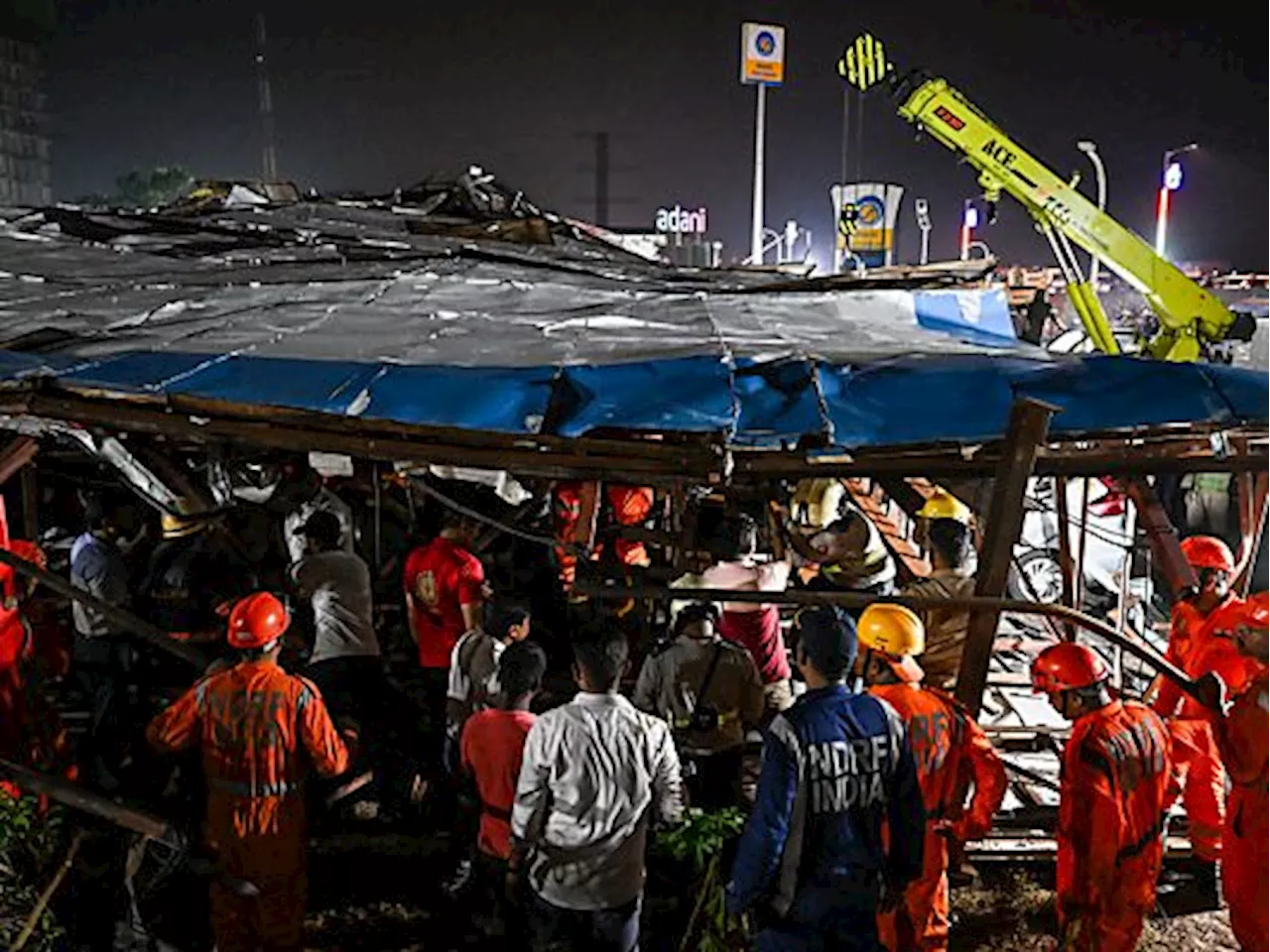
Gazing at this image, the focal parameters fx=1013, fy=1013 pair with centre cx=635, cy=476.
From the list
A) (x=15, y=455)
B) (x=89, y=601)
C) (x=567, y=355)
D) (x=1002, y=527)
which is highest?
(x=567, y=355)

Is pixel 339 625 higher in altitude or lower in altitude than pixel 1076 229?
lower

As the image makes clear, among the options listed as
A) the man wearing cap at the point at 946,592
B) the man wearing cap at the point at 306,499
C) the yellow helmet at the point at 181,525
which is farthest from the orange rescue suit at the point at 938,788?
the yellow helmet at the point at 181,525

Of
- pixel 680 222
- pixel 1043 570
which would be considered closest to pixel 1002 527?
pixel 1043 570

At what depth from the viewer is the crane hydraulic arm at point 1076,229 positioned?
45.1 feet

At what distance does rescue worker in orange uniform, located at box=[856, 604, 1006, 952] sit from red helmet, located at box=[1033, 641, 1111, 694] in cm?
43

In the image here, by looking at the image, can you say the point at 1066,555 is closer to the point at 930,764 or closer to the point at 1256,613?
the point at 1256,613

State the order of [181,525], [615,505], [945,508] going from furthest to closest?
[615,505]
[945,508]
[181,525]

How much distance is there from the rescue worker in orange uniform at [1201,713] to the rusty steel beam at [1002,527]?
1.51 m

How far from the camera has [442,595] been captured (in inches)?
287

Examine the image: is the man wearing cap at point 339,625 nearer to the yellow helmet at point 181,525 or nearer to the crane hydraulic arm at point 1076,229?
the yellow helmet at point 181,525

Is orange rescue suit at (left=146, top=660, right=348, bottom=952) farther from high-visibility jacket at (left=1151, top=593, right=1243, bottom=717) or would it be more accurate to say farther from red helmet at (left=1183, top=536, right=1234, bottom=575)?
red helmet at (left=1183, top=536, right=1234, bottom=575)

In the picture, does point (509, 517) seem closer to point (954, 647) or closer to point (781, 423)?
point (954, 647)

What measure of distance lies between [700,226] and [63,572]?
4089 cm

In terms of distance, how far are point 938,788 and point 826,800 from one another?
1009 millimetres
